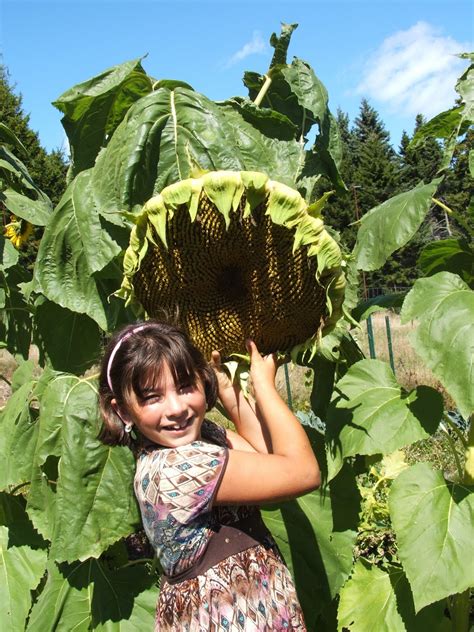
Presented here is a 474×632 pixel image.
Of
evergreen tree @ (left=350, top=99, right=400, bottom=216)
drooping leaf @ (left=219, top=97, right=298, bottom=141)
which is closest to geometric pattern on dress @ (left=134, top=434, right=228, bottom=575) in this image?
drooping leaf @ (left=219, top=97, right=298, bottom=141)

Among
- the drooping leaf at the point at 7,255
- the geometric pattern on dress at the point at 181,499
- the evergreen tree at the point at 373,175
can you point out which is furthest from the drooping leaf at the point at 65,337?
the evergreen tree at the point at 373,175

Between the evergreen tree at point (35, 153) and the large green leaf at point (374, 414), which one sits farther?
the evergreen tree at point (35, 153)

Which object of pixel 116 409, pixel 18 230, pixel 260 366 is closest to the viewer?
pixel 260 366

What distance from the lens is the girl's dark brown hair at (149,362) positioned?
4.49 ft

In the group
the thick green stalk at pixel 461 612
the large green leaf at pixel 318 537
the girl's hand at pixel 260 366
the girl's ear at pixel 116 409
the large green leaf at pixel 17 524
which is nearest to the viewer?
the girl's hand at pixel 260 366

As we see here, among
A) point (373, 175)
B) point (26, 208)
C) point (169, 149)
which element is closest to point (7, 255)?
point (26, 208)

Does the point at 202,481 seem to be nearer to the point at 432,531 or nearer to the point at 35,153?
the point at 432,531

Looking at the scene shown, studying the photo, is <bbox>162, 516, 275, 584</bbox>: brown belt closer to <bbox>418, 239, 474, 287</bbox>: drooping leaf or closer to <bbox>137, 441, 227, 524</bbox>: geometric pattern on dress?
<bbox>137, 441, 227, 524</bbox>: geometric pattern on dress

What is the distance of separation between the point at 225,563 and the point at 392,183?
35.2m

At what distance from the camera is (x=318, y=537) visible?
1.91m

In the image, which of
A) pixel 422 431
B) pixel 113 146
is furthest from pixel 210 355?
pixel 422 431

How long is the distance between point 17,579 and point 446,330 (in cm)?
143

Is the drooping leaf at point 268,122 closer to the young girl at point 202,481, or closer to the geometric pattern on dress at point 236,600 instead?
the young girl at point 202,481

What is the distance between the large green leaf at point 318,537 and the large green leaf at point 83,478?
438 mm
